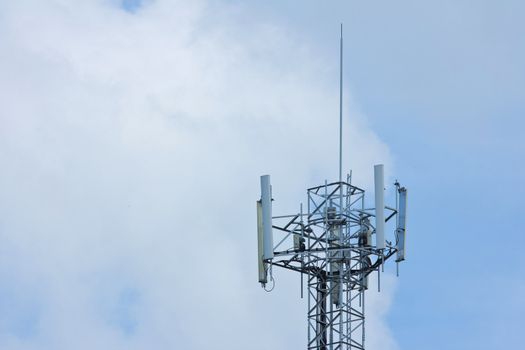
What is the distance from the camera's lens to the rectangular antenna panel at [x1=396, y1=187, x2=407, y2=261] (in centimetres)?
8731

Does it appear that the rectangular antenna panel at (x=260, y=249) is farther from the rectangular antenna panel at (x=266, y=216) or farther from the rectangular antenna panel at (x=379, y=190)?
the rectangular antenna panel at (x=379, y=190)

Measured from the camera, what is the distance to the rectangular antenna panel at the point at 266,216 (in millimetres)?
87000

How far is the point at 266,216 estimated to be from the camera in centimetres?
8756

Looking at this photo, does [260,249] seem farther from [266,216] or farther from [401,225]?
[401,225]

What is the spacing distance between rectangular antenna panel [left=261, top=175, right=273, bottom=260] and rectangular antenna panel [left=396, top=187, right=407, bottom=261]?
5.45m

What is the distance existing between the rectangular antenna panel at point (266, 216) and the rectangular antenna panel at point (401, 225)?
17.9 ft

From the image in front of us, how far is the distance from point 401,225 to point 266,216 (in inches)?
228

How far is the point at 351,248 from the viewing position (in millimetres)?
85875

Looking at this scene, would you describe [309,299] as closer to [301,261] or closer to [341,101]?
[301,261]

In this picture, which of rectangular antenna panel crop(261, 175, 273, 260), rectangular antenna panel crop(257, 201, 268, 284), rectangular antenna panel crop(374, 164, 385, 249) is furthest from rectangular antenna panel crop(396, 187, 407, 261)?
rectangular antenna panel crop(257, 201, 268, 284)

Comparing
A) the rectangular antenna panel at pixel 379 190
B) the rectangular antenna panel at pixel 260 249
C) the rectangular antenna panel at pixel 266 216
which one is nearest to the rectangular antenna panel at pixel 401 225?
the rectangular antenna panel at pixel 379 190

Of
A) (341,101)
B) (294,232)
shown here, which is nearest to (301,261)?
(294,232)

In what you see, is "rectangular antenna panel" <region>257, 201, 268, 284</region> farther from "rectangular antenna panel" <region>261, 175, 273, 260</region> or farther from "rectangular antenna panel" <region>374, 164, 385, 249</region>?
"rectangular antenna panel" <region>374, 164, 385, 249</region>

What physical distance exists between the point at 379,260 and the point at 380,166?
3.94 m
